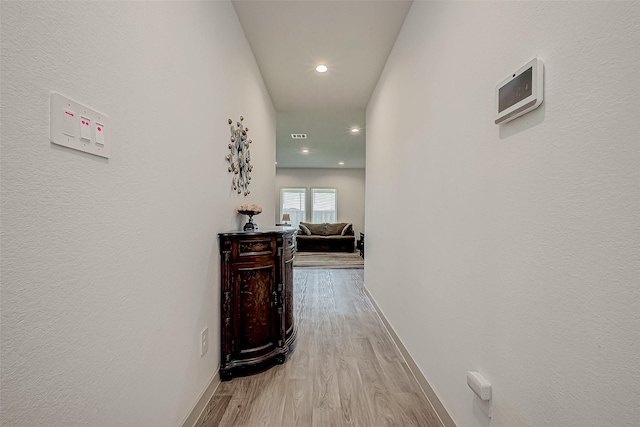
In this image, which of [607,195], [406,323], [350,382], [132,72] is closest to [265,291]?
[350,382]

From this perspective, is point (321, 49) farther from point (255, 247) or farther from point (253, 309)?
point (253, 309)

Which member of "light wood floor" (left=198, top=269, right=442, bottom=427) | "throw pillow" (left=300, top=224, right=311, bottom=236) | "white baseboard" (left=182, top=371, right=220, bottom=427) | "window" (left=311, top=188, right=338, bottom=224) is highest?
"window" (left=311, top=188, right=338, bottom=224)

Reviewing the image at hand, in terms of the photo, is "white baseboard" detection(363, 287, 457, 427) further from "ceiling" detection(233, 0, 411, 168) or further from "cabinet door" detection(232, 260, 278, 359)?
"ceiling" detection(233, 0, 411, 168)

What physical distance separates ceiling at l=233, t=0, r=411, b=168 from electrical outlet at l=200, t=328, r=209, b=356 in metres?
2.29

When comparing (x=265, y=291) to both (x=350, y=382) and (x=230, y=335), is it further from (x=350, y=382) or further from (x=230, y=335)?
(x=350, y=382)

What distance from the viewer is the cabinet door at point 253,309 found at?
182cm

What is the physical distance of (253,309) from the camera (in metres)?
1.86

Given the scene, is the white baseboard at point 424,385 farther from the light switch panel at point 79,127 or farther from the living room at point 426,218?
the light switch panel at point 79,127

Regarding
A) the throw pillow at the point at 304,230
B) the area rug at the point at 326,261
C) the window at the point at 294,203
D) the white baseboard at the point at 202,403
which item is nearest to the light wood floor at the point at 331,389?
the white baseboard at the point at 202,403

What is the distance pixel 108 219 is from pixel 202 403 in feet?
4.09

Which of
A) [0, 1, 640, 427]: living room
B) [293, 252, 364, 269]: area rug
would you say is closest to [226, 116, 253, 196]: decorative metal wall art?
[0, 1, 640, 427]: living room

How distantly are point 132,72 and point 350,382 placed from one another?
2039 millimetres

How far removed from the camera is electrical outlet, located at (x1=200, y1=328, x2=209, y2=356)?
60.4 inches

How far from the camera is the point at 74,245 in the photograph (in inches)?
28.9
